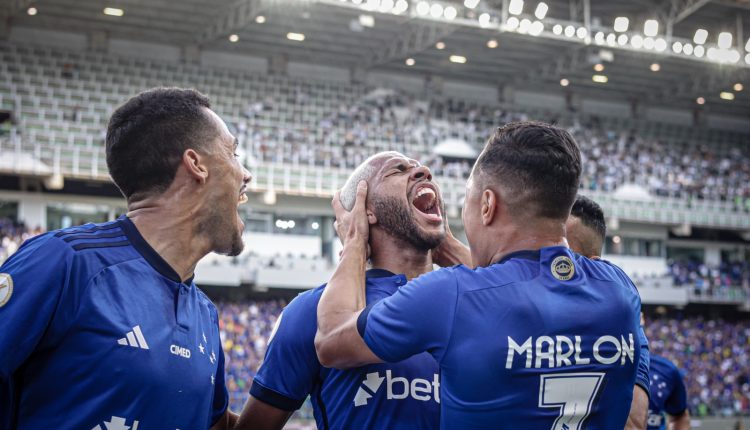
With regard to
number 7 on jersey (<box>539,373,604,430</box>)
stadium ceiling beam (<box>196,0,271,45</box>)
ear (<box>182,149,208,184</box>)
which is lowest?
number 7 on jersey (<box>539,373,604,430</box>)

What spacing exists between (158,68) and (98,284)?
3124cm

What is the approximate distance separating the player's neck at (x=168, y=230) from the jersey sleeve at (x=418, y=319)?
73 cm

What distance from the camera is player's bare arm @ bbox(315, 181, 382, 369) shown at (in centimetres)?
272

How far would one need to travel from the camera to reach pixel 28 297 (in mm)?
2299

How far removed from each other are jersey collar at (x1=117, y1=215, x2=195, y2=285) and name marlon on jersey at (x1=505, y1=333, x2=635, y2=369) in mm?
1160

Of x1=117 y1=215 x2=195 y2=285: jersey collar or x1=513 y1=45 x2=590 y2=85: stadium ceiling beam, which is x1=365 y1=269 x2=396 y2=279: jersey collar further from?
x1=513 y1=45 x2=590 y2=85: stadium ceiling beam

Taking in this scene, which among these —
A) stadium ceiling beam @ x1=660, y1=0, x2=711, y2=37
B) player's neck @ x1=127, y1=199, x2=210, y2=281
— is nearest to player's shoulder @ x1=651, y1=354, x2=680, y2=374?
player's neck @ x1=127, y1=199, x2=210, y2=281

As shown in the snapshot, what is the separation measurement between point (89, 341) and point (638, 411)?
2.61 m

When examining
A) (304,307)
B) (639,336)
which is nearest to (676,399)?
(639,336)

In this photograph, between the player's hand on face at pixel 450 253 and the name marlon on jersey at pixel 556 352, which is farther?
the player's hand on face at pixel 450 253

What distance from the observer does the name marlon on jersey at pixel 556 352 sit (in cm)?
253

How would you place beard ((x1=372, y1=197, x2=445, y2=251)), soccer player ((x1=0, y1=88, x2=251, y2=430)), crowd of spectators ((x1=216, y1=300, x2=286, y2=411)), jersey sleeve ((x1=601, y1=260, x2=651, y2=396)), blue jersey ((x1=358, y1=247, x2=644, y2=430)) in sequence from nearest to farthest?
1. soccer player ((x1=0, y1=88, x2=251, y2=430))
2. blue jersey ((x1=358, y1=247, x2=644, y2=430))
3. jersey sleeve ((x1=601, y1=260, x2=651, y2=396))
4. beard ((x1=372, y1=197, x2=445, y2=251))
5. crowd of spectators ((x1=216, y1=300, x2=286, y2=411))

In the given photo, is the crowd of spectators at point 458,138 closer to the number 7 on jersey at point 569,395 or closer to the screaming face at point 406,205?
the screaming face at point 406,205

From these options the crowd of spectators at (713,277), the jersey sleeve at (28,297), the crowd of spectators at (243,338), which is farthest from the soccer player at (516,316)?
the crowd of spectators at (713,277)
